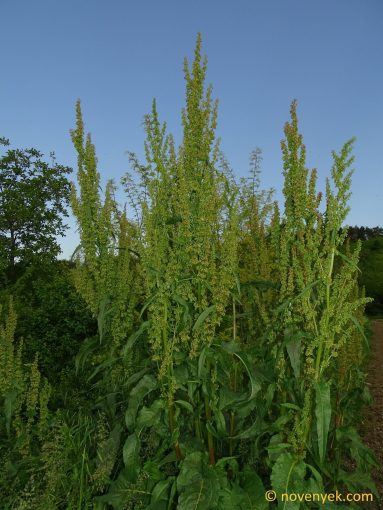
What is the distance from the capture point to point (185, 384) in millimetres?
2807

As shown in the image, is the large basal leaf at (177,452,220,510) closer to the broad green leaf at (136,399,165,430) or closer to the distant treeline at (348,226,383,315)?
the broad green leaf at (136,399,165,430)

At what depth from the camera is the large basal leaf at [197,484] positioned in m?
2.47

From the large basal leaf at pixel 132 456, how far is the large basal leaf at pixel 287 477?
2.88 ft

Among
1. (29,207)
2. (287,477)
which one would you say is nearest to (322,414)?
(287,477)

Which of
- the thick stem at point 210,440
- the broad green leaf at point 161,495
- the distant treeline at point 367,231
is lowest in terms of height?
the broad green leaf at point 161,495

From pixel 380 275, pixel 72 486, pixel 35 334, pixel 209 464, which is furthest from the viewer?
pixel 380 275

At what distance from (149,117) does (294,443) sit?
7.71ft

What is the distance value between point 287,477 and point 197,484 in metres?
0.55

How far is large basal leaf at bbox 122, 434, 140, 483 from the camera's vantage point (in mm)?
2680

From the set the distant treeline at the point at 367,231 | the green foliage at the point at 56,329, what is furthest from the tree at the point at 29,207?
the distant treeline at the point at 367,231

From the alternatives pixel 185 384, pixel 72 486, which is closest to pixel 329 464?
pixel 185 384

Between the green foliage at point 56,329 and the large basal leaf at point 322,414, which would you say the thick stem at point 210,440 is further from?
the green foliage at point 56,329

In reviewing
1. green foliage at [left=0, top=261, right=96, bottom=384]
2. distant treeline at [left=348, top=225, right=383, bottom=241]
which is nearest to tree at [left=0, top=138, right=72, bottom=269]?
green foliage at [left=0, top=261, right=96, bottom=384]

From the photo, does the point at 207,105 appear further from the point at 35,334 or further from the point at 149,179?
the point at 35,334
